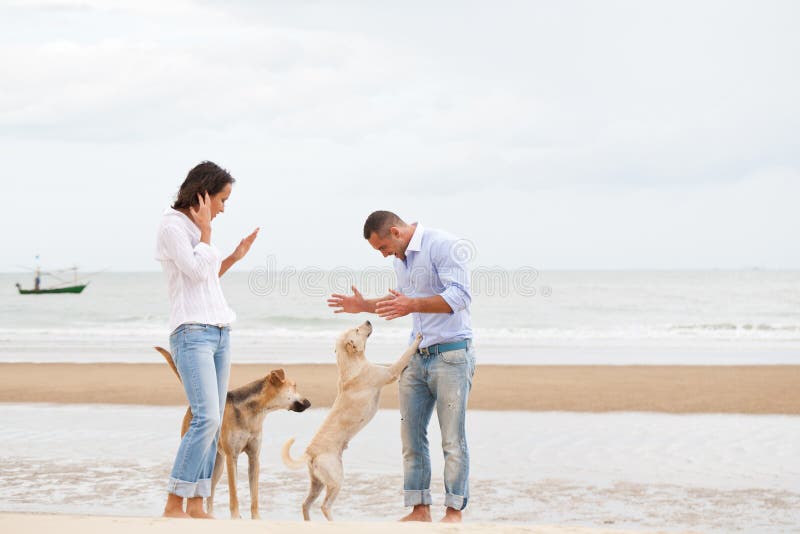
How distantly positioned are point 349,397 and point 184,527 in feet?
4.76

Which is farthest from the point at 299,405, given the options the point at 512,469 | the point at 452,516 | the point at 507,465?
the point at 507,465

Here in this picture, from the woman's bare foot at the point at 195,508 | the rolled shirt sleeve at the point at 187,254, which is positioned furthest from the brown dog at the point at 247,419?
the rolled shirt sleeve at the point at 187,254

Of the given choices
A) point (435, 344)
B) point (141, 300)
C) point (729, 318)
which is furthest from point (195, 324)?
point (141, 300)

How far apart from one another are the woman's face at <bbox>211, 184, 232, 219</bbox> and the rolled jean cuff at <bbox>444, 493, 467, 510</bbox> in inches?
82.6

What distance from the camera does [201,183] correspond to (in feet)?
15.3

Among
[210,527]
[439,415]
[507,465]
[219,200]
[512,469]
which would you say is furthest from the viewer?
[507,465]

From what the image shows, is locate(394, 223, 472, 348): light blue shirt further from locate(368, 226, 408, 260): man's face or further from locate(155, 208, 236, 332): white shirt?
locate(155, 208, 236, 332): white shirt

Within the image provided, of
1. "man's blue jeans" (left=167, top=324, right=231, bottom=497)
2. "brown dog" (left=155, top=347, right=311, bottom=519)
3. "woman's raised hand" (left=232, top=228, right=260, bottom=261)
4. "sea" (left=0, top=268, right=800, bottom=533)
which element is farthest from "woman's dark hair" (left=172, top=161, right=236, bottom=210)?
"sea" (left=0, top=268, right=800, bottom=533)

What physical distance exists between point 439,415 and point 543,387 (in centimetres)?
793

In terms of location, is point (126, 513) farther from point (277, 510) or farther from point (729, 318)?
point (729, 318)

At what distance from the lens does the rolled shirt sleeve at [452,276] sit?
494 cm

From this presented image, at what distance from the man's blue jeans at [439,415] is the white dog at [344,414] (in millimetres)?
149

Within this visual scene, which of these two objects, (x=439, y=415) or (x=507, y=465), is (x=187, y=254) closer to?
(x=439, y=415)

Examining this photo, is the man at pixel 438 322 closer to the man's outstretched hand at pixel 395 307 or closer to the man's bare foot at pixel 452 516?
the man's bare foot at pixel 452 516
